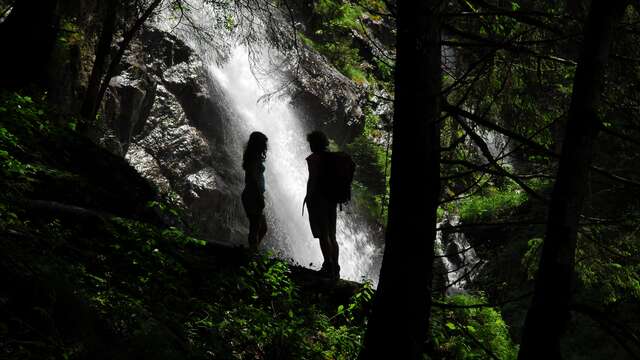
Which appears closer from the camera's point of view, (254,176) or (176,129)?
(254,176)

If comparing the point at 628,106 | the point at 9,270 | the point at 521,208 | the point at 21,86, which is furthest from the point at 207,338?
the point at 521,208

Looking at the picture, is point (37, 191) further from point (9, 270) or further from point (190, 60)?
point (190, 60)

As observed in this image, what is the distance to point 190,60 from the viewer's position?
54.9ft

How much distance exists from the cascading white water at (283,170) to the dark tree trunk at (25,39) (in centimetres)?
860

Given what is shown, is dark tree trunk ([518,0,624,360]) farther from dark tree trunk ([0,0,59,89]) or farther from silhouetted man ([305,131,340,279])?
dark tree trunk ([0,0,59,89])

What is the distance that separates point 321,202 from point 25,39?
12.4 feet

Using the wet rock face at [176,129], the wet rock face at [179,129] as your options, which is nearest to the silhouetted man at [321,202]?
the wet rock face at [179,129]

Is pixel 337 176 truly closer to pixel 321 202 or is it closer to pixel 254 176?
pixel 321 202

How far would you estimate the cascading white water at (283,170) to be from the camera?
51.2ft

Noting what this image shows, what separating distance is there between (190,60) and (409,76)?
1451 cm

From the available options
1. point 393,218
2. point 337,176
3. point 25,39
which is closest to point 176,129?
point 25,39

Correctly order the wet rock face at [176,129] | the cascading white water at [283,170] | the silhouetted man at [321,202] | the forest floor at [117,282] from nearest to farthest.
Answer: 1. the forest floor at [117,282]
2. the silhouetted man at [321,202]
3. the wet rock face at [176,129]
4. the cascading white water at [283,170]

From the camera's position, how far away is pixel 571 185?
7.63ft

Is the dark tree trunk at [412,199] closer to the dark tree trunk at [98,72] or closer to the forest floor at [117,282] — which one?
the forest floor at [117,282]
